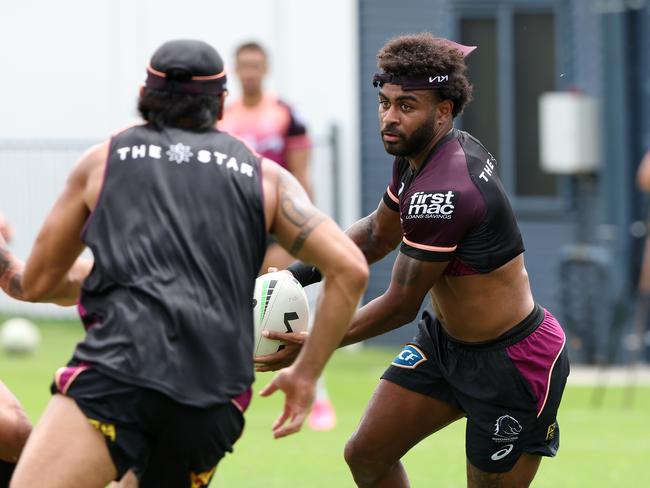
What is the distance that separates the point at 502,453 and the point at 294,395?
160 centimetres

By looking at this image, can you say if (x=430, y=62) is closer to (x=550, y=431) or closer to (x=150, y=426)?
(x=550, y=431)

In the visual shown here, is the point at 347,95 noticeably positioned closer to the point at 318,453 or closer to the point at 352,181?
the point at 352,181

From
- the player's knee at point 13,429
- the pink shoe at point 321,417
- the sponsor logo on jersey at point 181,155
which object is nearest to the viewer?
the sponsor logo on jersey at point 181,155

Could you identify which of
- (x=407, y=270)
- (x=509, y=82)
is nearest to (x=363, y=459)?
(x=407, y=270)

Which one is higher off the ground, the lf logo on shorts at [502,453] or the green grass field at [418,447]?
the lf logo on shorts at [502,453]

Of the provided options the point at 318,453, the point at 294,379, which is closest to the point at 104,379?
the point at 294,379

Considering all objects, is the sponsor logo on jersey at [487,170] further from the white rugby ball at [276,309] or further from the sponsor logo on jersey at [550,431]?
the sponsor logo on jersey at [550,431]

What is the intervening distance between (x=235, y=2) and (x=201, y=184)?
13.9 meters

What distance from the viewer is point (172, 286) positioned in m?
5.08

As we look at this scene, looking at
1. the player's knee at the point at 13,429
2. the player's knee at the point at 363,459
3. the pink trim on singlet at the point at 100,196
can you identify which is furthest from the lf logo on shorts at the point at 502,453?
the pink trim on singlet at the point at 100,196

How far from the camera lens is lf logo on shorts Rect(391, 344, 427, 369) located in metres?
6.80

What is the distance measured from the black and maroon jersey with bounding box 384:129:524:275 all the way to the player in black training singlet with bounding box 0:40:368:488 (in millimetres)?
1022

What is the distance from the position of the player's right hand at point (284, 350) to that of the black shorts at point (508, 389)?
763 millimetres

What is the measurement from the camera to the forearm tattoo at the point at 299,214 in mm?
5254
